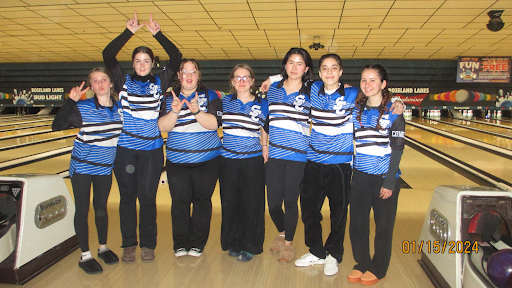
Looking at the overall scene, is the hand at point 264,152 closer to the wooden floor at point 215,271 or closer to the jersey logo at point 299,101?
the jersey logo at point 299,101

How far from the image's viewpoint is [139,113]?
1.89 m

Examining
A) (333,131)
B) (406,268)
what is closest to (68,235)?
(333,131)

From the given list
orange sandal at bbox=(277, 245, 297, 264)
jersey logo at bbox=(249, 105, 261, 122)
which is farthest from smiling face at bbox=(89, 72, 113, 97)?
orange sandal at bbox=(277, 245, 297, 264)

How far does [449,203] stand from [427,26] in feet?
19.6

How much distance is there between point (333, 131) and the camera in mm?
1794

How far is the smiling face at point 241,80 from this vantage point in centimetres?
194

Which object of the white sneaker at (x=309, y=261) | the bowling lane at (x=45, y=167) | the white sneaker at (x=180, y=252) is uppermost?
the bowling lane at (x=45, y=167)

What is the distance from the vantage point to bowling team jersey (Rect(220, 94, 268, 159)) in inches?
76.3

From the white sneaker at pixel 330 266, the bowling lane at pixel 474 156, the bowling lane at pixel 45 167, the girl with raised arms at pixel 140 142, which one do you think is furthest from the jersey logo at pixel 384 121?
the bowling lane at pixel 45 167

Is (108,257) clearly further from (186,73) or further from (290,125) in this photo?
(290,125)

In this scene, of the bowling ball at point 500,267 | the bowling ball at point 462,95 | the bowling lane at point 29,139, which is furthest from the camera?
the bowling ball at point 462,95

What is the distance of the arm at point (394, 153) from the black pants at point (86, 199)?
143cm

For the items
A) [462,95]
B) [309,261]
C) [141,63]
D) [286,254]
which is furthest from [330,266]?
[462,95]

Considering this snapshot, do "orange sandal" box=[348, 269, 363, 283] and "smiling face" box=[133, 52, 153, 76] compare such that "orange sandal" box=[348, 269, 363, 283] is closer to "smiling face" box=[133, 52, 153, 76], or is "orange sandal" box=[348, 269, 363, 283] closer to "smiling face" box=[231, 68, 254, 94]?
"smiling face" box=[231, 68, 254, 94]
